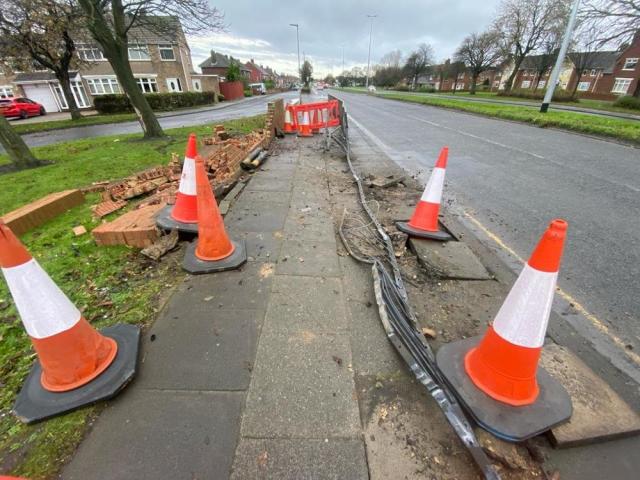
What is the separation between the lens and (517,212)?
4766 millimetres

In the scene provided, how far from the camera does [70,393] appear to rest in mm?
1812

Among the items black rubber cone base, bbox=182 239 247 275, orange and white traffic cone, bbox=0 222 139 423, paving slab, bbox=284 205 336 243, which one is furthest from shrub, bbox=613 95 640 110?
orange and white traffic cone, bbox=0 222 139 423

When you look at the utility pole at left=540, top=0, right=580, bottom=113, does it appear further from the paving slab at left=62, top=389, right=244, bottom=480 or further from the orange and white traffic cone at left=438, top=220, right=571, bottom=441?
the paving slab at left=62, top=389, right=244, bottom=480

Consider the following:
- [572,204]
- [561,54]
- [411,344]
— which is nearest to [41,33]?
A: [411,344]

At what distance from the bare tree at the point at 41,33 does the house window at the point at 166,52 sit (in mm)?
14748

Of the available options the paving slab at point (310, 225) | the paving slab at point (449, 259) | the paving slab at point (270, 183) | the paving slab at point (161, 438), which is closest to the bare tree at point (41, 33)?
the paving slab at point (270, 183)

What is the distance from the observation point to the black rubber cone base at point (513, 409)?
1.64 metres

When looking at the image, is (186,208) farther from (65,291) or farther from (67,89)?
(67,89)

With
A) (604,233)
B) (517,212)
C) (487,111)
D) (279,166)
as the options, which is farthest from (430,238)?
(487,111)

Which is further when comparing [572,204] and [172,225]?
[572,204]

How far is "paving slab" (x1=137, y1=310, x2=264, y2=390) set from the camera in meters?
1.94

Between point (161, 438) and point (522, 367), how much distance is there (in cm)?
211

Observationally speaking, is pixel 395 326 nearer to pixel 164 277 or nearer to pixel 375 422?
pixel 375 422

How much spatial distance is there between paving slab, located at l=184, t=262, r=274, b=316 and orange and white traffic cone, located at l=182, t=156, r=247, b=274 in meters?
0.10
